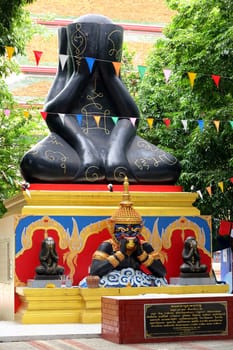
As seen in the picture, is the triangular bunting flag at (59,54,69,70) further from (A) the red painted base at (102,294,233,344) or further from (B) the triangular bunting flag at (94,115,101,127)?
(A) the red painted base at (102,294,233,344)

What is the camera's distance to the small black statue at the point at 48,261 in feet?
44.4

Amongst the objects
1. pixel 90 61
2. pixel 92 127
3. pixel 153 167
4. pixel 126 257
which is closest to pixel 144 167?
pixel 153 167

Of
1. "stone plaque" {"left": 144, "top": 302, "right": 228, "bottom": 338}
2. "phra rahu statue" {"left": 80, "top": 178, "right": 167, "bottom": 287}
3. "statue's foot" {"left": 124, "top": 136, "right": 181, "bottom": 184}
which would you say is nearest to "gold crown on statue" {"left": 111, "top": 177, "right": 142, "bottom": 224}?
"phra rahu statue" {"left": 80, "top": 178, "right": 167, "bottom": 287}

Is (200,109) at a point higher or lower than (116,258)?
higher

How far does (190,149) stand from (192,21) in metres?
2.67

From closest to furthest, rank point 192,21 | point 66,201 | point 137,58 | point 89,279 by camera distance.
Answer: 1. point 89,279
2. point 66,201
3. point 192,21
4. point 137,58

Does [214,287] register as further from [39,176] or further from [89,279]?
[39,176]

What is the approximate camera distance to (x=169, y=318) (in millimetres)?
10570

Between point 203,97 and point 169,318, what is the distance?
24.9 ft

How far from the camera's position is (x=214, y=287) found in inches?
546

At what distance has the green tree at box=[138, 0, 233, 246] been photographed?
16281 mm

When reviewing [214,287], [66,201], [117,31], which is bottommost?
[214,287]

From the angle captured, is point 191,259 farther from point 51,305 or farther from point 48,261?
point 51,305

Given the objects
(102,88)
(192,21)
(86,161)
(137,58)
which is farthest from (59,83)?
(137,58)
